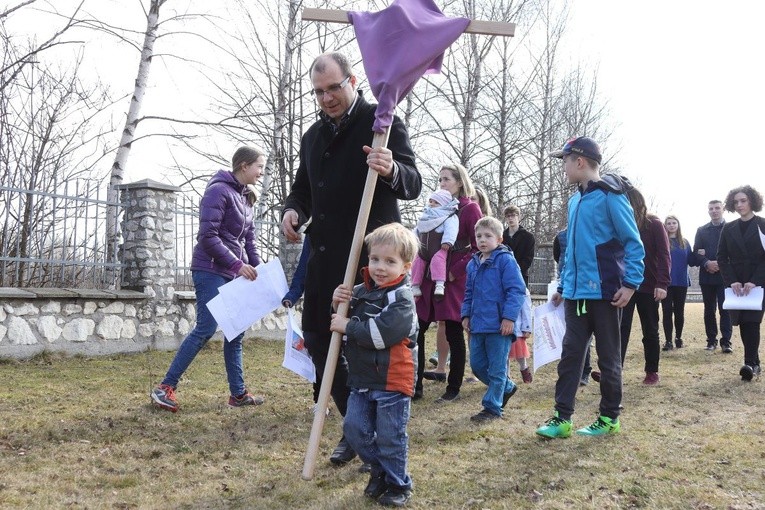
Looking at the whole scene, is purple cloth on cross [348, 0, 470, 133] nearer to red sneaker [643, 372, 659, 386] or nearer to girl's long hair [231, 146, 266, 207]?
girl's long hair [231, 146, 266, 207]

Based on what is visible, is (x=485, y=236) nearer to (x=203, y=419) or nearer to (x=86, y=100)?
(x=203, y=419)

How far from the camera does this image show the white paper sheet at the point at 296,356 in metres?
5.20

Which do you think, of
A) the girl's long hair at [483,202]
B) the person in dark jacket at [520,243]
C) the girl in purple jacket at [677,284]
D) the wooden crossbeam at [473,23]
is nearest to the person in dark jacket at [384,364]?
the wooden crossbeam at [473,23]

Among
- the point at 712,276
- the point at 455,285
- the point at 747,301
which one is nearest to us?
the point at 455,285

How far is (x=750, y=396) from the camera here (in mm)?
6512

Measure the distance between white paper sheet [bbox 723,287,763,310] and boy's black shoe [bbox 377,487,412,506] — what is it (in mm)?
5401

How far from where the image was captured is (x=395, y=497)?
3285 mm

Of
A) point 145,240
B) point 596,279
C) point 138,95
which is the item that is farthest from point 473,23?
point 138,95

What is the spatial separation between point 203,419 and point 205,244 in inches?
51.7

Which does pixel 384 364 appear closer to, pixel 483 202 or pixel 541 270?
pixel 483 202

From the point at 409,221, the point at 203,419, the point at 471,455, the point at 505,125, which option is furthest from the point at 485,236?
the point at 505,125

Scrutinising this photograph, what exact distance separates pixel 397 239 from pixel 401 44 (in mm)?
1146

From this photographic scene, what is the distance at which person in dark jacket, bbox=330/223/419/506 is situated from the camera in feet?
10.8

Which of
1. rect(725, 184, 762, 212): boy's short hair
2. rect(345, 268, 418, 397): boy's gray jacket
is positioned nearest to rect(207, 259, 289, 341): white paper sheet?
rect(345, 268, 418, 397): boy's gray jacket
